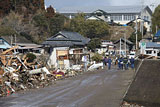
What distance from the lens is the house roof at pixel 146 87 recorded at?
13.3m

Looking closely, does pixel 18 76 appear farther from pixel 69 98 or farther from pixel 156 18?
pixel 156 18

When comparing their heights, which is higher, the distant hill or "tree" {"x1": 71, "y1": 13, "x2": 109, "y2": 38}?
the distant hill

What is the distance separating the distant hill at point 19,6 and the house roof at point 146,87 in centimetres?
5588

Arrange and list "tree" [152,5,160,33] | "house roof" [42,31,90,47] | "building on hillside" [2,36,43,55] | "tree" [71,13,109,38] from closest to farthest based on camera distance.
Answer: "house roof" [42,31,90,47]
"building on hillside" [2,36,43,55]
"tree" [71,13,109,38]
"tree" [152,5,160,33]

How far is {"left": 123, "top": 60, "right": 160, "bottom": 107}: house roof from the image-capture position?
13336mm

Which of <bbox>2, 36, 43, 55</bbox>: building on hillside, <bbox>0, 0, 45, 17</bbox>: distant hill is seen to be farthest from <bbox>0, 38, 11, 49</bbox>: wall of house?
<bbox>0, 0, 45, 17</bbox>: distant hill

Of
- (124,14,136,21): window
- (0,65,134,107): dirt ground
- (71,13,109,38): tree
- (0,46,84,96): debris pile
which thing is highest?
(124,14,136,21): window

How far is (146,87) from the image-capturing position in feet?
45.9

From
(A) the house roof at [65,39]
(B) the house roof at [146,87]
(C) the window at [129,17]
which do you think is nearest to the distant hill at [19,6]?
(A) the house roof at [65,39]

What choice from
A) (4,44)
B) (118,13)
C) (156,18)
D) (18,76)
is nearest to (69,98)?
(18,76)

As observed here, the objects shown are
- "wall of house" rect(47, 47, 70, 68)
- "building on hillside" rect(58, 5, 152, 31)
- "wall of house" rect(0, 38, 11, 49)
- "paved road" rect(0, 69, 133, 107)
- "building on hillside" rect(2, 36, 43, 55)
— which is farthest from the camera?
"building on hillside" rect(58, 5, 152, 31)

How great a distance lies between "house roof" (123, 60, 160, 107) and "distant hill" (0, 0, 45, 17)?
5588 cm

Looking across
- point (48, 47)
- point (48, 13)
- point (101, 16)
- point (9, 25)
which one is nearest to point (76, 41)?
point (48, 47)

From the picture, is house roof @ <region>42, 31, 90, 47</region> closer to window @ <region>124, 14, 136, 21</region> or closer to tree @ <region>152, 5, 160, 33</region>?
tree @ <region>152, 5, 160, 33</region>
